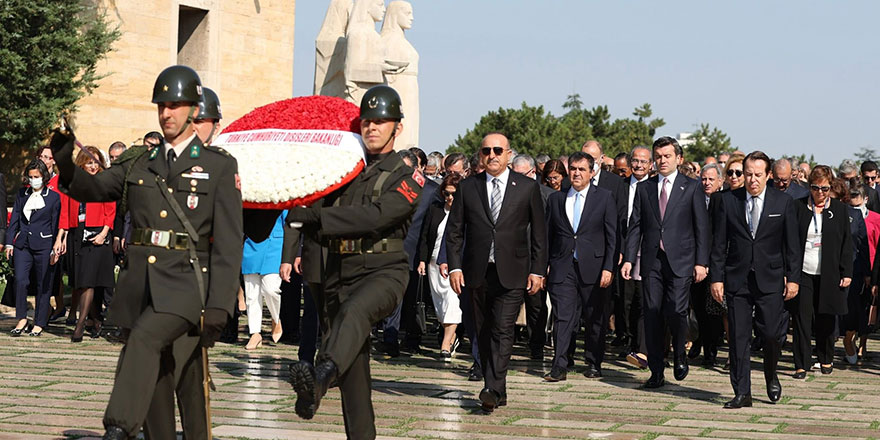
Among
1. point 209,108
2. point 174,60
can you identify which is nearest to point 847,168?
point 209,108

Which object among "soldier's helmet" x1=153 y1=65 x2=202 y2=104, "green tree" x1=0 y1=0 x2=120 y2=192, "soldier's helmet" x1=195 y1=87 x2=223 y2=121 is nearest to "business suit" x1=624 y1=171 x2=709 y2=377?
"soldier's helmet" x1=195 y1=87 x2=223 y2=121

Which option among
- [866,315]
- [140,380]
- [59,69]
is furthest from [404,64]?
[140,380]

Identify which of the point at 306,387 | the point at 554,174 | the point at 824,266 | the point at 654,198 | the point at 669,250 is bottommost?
the point at 306,387

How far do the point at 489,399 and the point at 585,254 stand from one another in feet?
9.07

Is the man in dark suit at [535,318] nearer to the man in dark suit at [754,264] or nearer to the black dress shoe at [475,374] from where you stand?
the black dress shoe at [475,374]

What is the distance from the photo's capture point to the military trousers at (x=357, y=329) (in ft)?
21.5

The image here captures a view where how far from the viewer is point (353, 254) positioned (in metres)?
7.04

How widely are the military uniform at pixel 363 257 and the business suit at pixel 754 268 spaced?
12.1 feet

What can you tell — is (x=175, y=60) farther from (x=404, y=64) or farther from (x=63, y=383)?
(x=63, y=383)

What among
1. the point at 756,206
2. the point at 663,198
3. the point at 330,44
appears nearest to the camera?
the point at 756,206

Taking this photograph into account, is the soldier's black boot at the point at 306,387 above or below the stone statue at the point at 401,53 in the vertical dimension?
below

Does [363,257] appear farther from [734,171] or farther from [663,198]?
[734,171]

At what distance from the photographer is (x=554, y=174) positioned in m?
13.2

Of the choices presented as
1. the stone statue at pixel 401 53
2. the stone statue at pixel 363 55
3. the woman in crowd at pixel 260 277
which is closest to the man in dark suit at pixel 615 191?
the woman in crowd at pixel 260 277
